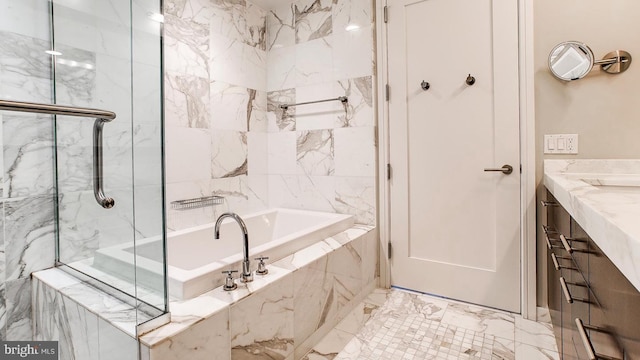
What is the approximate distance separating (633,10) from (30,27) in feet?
9.89

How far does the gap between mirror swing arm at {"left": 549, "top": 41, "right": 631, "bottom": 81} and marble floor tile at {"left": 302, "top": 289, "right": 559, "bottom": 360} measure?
138 cm

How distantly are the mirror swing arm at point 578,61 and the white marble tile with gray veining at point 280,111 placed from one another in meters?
1.85

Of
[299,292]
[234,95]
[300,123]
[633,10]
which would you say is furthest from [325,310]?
[633,10]

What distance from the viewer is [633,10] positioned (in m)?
1.69

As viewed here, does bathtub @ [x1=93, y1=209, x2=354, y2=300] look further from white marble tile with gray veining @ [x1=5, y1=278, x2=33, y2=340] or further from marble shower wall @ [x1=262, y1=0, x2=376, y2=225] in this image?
white marble tile with gray veining @ [x1=5, y1=278, x2=33, y2=340]

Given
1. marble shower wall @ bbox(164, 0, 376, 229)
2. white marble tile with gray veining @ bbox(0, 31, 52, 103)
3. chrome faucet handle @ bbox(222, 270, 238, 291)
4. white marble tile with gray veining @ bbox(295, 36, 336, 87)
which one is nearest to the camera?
chrome faucet handle @ bbox(222, 270, 238, 291)

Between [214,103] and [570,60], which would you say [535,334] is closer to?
[570,60]

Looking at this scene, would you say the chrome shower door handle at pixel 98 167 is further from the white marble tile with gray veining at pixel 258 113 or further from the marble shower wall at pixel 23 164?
the white marble tile with gray veining at pixel 258 113

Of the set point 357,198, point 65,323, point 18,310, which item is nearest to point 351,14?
point 357,198

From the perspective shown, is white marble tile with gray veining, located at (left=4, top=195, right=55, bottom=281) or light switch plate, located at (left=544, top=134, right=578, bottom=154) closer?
white marble tile with gray veining, located at (left=4, top=195, right=55, bottom=281)

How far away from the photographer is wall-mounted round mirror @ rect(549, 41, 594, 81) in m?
1.74

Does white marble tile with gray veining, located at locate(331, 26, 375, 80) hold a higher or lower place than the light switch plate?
higher

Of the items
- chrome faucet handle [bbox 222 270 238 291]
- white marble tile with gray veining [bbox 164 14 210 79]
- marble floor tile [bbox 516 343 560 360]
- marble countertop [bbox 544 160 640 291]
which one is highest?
white marble tile with gray veining [bbox 164 14 210 79]

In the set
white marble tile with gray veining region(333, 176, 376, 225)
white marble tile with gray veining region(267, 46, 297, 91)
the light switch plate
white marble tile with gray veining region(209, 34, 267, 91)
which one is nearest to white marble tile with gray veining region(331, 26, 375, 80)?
white marble tile with gray veining region(267, 46, 297, 91)
